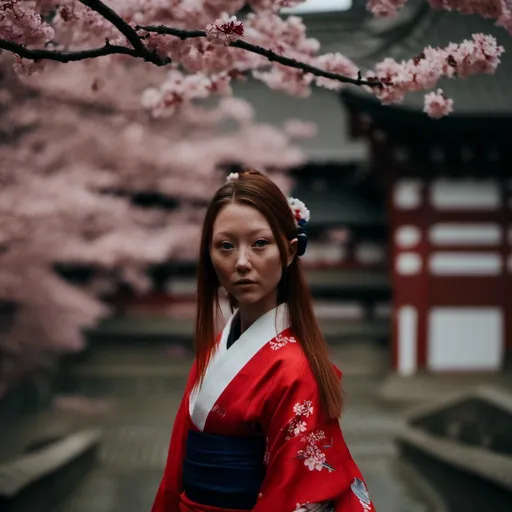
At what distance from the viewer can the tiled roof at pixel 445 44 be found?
330cm

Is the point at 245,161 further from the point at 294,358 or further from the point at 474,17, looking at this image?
the point at 294,358

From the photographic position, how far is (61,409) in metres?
9.33

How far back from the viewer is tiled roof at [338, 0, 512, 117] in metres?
3.30

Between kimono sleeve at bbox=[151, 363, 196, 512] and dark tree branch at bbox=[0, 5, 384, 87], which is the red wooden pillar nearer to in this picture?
dark tree branch at bbox=[0, 5, 384, 87]

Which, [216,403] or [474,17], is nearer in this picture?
[216,403]

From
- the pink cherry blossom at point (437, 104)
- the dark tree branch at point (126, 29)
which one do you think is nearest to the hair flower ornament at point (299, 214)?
the dark tree branch at point (126, 29)

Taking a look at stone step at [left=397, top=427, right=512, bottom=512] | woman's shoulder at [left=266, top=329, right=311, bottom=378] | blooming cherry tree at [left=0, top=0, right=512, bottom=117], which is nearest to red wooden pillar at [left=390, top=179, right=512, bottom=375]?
stone step at [left=397, top=427, right=512, bottom=512]

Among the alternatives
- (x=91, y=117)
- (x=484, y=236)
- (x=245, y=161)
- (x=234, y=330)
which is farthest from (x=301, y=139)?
(x=234, y=330)

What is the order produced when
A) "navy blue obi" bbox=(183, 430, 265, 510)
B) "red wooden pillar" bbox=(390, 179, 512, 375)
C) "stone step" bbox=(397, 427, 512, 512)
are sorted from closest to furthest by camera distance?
"navy blue obi" bbox=(183, 430, 265, 510) → "stone step" bbox=(397, 427, 512, 512) → "red wooden pillar" bbox=(390, 179, 512, 375)

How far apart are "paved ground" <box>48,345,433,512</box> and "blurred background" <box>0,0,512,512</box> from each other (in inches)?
1.5

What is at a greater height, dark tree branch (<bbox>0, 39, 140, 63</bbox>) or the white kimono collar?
dark tree branch (<bbox>0, 39, 140, 63</bbox>)

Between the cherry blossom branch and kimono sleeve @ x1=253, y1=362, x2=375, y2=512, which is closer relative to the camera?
kimono sleeve @ x1=253, y1=362, x2=375, y2=512

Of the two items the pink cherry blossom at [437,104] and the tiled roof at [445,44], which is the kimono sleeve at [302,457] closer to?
the pink cherry blossom at [437,104]

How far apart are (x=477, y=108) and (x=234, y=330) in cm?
735
